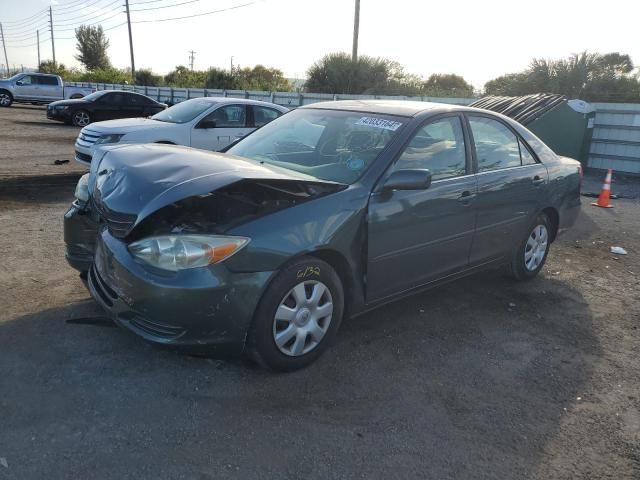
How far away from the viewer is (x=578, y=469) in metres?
2.69

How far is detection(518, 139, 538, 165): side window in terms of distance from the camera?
5000mm

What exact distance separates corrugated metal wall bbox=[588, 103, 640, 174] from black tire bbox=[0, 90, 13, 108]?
28.4 m

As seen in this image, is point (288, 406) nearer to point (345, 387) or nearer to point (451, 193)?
point (345, 387)

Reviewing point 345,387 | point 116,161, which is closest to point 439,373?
point 345,387

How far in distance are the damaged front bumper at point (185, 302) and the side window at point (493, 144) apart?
2349 millimetres

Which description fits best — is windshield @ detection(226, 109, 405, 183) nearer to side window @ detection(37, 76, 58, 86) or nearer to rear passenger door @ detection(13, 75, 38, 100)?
side window @ detection(37, 76, 58, 86)

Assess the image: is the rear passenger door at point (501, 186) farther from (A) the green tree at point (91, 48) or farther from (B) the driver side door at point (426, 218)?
(A) the green tree at point (91, 48)

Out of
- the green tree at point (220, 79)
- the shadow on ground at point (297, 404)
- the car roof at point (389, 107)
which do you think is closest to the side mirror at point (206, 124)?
the car roof at point (389, 107)

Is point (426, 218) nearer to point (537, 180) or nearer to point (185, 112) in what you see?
point (537, 180)

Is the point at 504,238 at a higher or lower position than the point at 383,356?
higher

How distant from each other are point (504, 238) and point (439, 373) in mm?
1753

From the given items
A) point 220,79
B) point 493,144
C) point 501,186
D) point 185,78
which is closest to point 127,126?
point 493,144

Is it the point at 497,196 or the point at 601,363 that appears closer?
the point at 601,363

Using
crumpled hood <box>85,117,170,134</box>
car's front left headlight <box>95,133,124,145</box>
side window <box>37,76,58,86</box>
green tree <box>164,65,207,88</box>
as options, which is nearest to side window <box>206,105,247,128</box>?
crumpled hood <box>85,117,170,134</box>
